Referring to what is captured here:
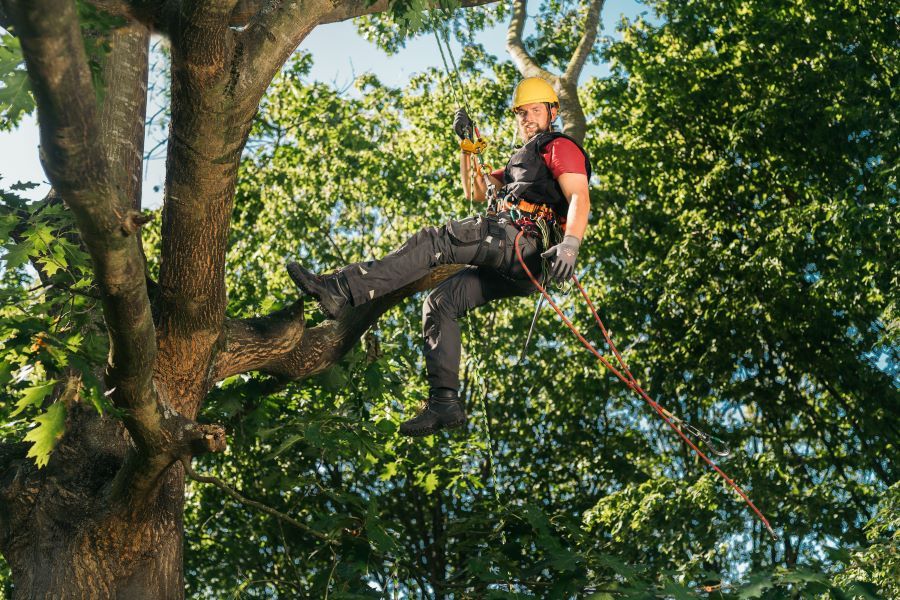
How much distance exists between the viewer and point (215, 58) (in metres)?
3.46

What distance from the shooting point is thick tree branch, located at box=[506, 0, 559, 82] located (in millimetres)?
7519

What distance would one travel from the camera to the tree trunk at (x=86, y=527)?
441 centimetres

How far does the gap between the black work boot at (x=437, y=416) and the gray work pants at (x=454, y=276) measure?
5 cm

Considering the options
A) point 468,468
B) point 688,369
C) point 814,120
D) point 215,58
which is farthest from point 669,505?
point 215,58

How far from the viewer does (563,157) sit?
450 cm

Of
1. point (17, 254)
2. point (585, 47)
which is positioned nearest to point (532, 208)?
point (17, 254)

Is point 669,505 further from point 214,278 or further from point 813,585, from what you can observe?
point 214,278

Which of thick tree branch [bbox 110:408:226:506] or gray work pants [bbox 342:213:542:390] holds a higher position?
gray work pants [bbox 342:213:542:390]

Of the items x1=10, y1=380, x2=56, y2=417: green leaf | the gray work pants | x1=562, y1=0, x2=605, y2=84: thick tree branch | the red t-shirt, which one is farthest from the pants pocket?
x1=562, y1=0, x2=605, y2=84: thick tree branch

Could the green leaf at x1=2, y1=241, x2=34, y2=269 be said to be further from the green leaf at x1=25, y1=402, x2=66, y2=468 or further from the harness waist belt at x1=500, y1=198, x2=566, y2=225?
the harness waist belt at x1=500, y1=198, x2=566, y2=225

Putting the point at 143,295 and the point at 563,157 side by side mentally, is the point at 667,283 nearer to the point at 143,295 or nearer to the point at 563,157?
the point at 563,157

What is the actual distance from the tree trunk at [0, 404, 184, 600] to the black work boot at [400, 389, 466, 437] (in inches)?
42.2

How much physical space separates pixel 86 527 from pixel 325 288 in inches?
58.5

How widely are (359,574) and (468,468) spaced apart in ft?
30.2
